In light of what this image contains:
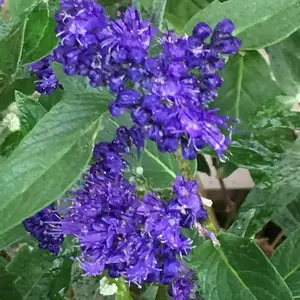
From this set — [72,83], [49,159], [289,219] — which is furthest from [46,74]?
[289,219]

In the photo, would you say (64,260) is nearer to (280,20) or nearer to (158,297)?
(158,297)

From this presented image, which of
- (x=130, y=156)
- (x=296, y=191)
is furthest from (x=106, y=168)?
(x=296, y=191)

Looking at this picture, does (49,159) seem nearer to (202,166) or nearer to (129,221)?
(129,221)

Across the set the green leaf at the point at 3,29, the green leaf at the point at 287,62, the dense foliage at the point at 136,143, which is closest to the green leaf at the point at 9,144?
the dense foliage at the point at 136,143


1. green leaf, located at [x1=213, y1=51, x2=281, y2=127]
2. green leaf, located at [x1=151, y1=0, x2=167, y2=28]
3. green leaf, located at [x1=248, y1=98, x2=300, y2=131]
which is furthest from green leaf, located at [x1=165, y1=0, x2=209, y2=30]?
green leaf, located at [x1=151, y1=0, x2=167, y2=28]

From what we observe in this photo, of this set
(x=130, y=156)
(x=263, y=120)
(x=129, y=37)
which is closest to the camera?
(x=129, y=37)
